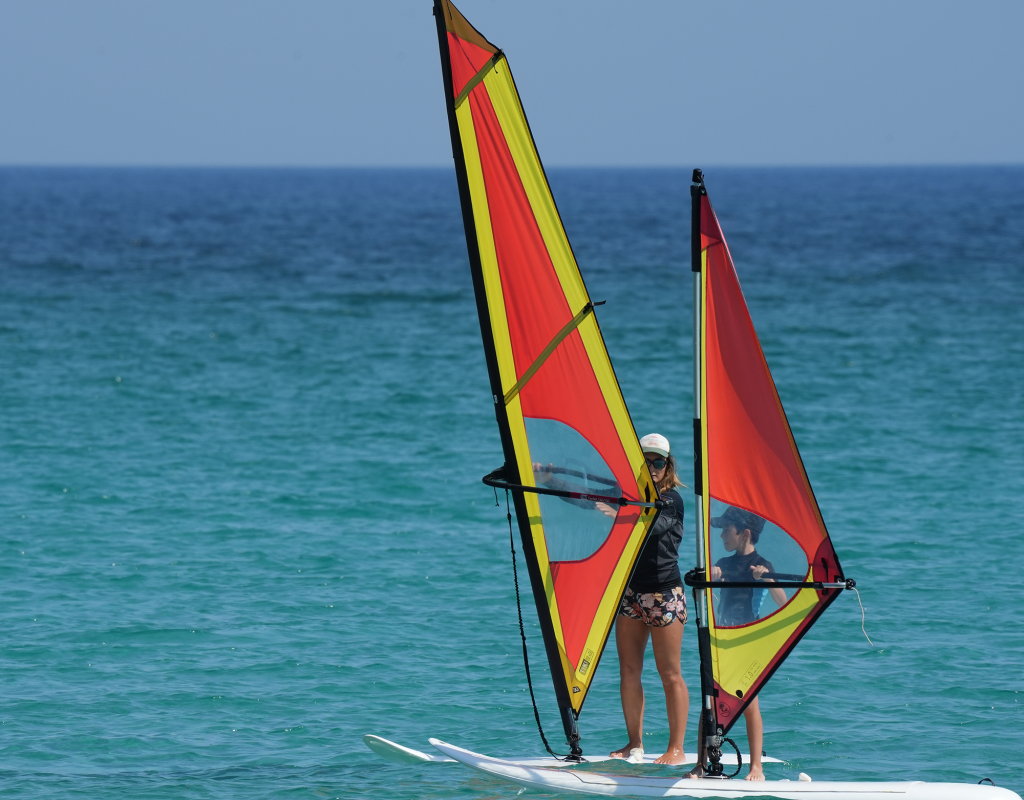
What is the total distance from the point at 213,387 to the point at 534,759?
62.1 feet

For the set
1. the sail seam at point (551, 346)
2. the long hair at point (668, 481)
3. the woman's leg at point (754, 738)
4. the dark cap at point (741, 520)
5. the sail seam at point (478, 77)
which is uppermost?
the sail seam at point (478, 77)

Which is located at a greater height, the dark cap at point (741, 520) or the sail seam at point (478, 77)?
the sail seam at point (478, 77)

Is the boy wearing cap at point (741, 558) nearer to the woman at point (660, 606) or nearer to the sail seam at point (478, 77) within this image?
the woman at point (660, 606)

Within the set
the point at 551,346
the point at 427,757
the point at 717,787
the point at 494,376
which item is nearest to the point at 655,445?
the point at 551,346

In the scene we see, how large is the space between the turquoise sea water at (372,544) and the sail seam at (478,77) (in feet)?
15.1

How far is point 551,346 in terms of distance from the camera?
7816mm

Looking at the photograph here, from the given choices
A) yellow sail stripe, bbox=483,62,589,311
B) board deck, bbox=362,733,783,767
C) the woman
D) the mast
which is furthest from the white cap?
board deck, bbox=362,733,783,767

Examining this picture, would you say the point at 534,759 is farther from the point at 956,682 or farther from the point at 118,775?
the point at 956,682

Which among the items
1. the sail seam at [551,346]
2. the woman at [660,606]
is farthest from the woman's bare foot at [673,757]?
the sail seam at [551,346]

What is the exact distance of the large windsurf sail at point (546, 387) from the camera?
7.55 metres

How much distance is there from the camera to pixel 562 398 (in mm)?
7914

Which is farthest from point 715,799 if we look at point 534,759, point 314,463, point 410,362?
point 410,362

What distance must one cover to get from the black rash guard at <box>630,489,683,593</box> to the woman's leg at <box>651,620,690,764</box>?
0.96 ft

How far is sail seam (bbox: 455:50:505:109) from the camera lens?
7.43 meters
